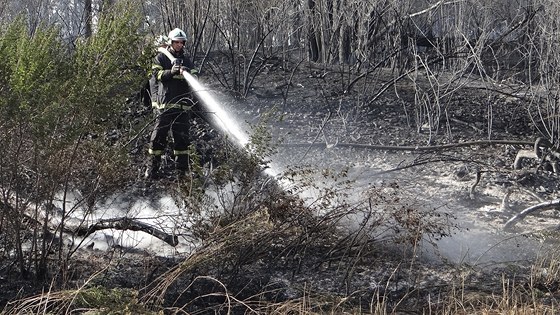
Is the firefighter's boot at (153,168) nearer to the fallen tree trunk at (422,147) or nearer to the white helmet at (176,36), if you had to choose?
the white helmet at (176,36)

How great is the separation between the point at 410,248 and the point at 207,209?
4.97ft

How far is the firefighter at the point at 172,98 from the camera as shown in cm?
780

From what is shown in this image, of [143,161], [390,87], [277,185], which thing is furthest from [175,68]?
[390,87]

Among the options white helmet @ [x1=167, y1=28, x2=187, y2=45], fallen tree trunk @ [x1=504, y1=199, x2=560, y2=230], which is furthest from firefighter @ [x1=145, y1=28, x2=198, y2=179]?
fallen tree trunk @ [x1=504, y1=199, x2=560, y2=230]

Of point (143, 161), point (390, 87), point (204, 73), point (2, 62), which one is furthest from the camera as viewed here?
point (204, 73)

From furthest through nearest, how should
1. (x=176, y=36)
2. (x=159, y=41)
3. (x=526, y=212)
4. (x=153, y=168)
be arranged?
(x=153, y=168) → (x=176, y=36) → (x=159, y=41) → (x=526, y=212)

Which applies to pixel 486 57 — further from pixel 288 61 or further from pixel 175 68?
pixel 175 68

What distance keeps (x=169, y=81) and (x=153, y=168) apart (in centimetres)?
89

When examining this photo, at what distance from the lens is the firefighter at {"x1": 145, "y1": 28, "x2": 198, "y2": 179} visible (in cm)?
780

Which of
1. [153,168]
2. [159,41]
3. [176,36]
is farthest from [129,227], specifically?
[176,36]

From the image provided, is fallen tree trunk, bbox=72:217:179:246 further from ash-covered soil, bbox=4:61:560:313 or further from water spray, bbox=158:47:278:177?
water spray, bbox=158:47:278:177

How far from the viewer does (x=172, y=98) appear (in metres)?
7.91

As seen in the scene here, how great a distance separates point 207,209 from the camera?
5.38 m

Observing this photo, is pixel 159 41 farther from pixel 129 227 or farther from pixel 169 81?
pixel 129 227
